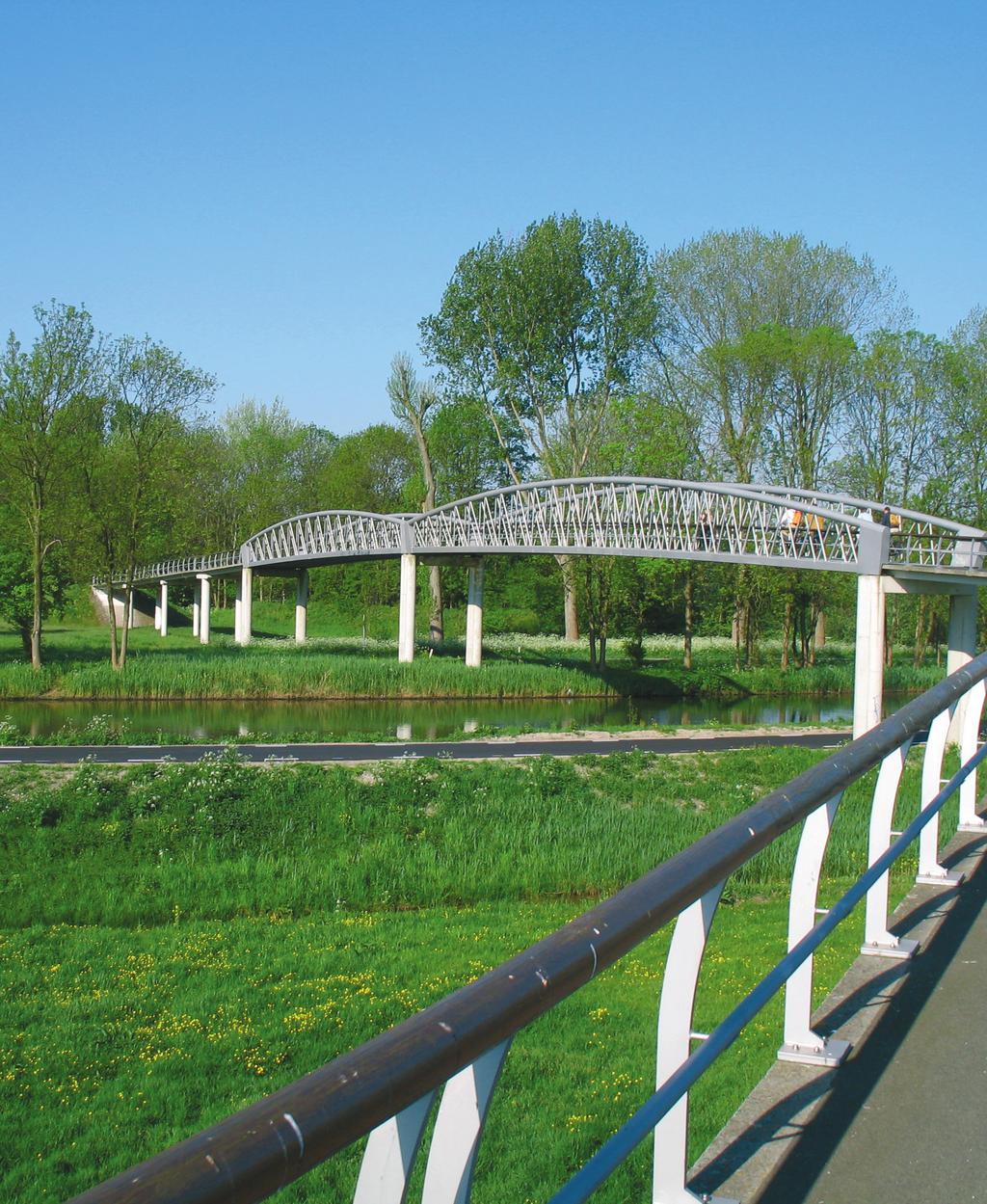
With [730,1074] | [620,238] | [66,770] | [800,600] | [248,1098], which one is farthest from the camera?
[620,238]

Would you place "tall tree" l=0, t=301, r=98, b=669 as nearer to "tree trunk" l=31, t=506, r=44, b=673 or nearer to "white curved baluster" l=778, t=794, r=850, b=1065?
"tree trunk" l=31, t=506, r=44, b=673

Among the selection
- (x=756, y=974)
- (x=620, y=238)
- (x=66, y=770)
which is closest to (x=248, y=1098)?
(x=756, y=974)

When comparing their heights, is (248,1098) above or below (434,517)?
below

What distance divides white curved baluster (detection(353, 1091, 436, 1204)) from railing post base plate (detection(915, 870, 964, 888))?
4411mm

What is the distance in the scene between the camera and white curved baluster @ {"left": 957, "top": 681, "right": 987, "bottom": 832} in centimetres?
643

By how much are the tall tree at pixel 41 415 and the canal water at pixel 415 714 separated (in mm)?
6659

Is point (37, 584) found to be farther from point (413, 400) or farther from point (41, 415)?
point (413, 400)

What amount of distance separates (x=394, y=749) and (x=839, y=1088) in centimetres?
1991

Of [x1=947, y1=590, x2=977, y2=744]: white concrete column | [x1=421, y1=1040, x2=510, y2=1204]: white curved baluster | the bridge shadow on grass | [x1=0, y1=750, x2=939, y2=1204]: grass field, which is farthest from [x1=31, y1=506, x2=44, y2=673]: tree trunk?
[x1=421, y1=1040, x2=510, y2=1204]: white curved baluster

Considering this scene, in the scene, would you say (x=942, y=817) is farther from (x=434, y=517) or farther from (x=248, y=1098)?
(x=434, y=517)

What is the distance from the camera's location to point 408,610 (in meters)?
52.1

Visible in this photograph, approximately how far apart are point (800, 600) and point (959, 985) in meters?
47.6

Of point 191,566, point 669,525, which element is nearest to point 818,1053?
point 669,525

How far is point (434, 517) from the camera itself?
175 feet
